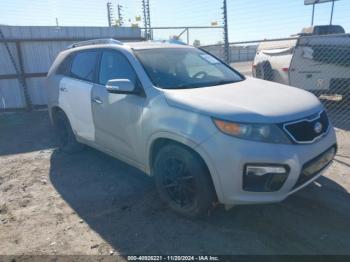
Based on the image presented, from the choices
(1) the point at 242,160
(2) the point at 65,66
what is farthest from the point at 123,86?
(2) the point at 65,66

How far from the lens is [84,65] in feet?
16.1

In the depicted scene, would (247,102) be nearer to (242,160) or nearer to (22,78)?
(242,160)

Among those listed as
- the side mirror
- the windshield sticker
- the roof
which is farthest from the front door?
the windshield sticker

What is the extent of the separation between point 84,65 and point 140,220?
8.30ft

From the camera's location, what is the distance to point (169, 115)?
3307 mm

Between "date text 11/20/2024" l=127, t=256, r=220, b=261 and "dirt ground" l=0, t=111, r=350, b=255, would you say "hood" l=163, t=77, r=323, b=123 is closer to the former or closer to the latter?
"dirt ground" l=0, t=111, r=350, b=255

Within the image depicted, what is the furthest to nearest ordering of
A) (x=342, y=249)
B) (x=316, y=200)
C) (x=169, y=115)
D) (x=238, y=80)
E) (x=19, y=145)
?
(x=19, y=145)
(x=238, y=80)
(x=316, y=200)
(x=169, y=115)
(x=342, y=249)

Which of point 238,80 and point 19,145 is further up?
point 238,80

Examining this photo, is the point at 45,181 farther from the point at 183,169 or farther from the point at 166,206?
the point at 183,169

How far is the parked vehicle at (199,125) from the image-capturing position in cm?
292

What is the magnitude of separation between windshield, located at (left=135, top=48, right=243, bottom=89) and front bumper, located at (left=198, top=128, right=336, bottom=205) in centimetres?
100

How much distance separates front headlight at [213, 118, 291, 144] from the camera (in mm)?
2914

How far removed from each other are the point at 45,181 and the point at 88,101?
1.35 m

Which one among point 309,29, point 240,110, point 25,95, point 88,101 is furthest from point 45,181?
point 309,29
